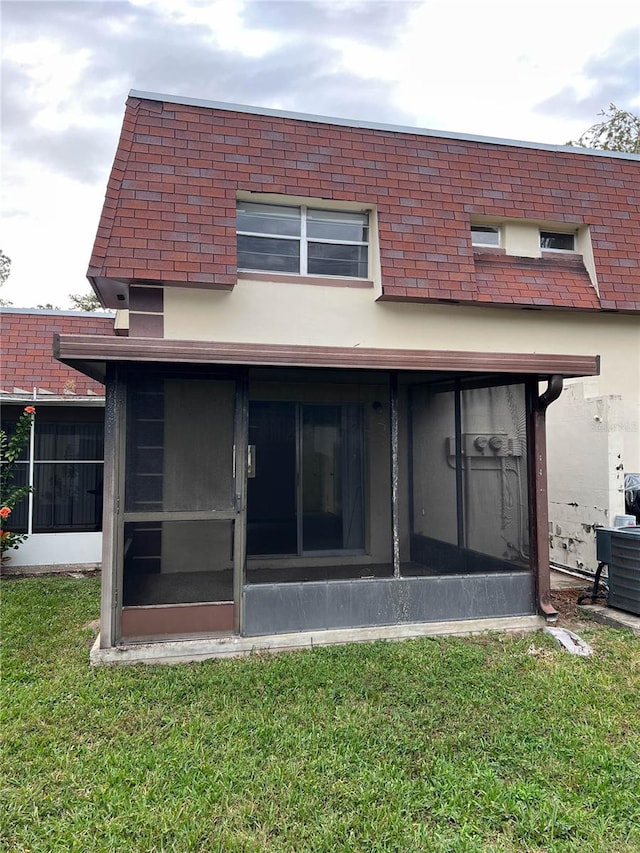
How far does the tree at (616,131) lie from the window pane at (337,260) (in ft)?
39.9

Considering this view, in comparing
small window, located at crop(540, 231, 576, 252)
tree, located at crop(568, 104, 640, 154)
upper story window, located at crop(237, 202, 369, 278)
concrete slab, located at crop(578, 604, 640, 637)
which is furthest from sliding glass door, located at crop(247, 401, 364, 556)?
tree, located at crop(568, 104, 640, 154)

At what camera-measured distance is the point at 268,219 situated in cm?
698

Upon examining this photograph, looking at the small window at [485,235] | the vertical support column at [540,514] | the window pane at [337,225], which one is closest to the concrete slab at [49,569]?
the window pane at [337,225]

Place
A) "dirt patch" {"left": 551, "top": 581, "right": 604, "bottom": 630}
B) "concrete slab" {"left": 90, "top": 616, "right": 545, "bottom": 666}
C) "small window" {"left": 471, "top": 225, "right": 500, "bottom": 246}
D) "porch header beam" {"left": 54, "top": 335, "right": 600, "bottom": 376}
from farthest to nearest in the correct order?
1. "small window" {"left": 471, "top": 225, "right": 500, "bottom": 246}
2. "dirt patch" {"left": 551, "top": 581, "right": 604, "bottom": 630}
3. "concrete slab" {"left": 90, "top": 616, "right": 545, "bottom": 666}
4. "porch header beam" {"left": 54, "top": 335, "right": 600, "bottom": 376}

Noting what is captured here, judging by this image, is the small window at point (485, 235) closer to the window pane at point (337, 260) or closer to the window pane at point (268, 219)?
the window pane at point (337, 260)

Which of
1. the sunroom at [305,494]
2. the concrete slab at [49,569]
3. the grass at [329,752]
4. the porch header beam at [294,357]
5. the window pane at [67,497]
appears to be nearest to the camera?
the grass at [329,752]

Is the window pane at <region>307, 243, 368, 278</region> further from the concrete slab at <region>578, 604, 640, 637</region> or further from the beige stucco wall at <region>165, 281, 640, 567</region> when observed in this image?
the concrete slab at <region>578, 604, 640, 637</region>

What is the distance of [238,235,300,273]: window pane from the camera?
6.84 meters

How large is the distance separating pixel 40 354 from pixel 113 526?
5.40m

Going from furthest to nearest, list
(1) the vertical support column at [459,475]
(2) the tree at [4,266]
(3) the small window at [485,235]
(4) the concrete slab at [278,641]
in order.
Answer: (2) the tree at [4,266]
(3) the small window at [485,235]
(1) the vertical support column at [459,475]
(4) the concrete slab at [278,641]

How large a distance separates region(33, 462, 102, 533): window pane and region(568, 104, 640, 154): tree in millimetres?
15636

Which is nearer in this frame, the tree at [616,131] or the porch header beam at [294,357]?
the porch header beam at [294,357]

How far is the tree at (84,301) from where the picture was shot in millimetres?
27030

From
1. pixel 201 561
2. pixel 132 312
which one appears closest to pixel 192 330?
pixel 132 312
